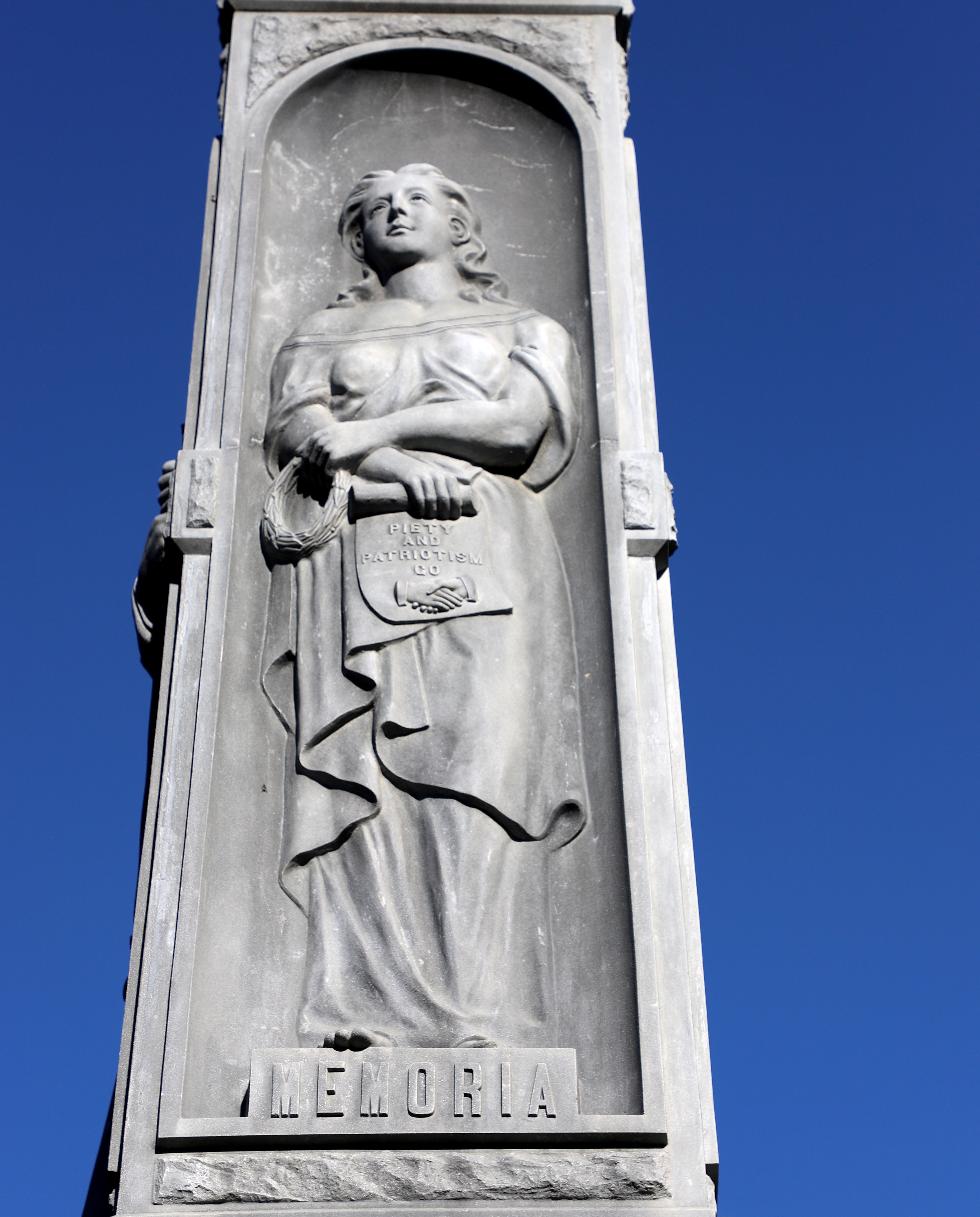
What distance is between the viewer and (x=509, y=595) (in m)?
8.60

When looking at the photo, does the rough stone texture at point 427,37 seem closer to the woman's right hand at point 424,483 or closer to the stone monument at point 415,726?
the stone monument at point 415,726

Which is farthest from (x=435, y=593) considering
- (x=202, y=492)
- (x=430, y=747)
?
(x=202, y=492)

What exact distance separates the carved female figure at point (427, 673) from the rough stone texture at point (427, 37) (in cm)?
179

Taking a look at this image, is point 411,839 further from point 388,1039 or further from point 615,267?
point 615,267

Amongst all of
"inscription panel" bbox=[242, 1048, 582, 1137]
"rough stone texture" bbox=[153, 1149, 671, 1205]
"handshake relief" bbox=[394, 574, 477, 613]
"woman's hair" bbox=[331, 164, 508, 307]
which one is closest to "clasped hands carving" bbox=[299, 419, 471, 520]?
"handshake relief" bbox=[394, 574, 477, 613]

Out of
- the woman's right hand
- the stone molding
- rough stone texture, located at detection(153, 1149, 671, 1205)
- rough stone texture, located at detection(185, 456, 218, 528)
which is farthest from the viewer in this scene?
the stone molding

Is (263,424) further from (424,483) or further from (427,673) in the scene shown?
(427,673)

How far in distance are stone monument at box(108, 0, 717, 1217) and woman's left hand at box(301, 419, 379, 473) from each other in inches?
0.7

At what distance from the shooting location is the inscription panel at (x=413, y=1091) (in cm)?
705

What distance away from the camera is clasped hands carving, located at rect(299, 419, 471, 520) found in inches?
343

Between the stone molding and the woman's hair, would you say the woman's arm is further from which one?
the stone molding

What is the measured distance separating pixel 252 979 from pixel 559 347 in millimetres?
3527

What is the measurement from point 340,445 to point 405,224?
1789 millimetres

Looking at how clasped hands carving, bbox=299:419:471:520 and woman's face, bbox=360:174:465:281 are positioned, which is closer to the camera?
clasped hands carving, bbox=299:419:471:520
